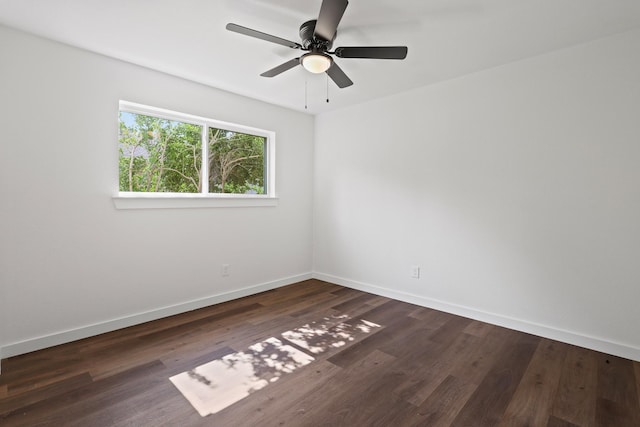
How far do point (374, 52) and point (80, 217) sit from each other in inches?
101

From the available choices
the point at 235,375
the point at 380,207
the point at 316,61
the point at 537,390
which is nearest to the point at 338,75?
the point at 316,61

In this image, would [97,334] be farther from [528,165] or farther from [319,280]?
[528,165]

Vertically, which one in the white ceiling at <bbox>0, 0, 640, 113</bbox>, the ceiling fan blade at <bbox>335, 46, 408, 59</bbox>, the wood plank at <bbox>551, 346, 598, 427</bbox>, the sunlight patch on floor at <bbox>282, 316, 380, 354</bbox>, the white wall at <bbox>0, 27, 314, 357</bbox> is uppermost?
the white ceiling at <bbox>0, 0, 640, 113</bbox>

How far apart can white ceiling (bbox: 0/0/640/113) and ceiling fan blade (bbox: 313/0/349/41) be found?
0.65ft

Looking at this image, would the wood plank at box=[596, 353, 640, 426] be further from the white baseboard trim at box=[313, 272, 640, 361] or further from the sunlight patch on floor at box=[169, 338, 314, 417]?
the sunlight patch on floor at box=[169, 338, 314, 417]

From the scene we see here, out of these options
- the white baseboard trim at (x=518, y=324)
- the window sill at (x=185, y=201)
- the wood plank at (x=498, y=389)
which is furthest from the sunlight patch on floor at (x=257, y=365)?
the window sill at (x=185, y=201)

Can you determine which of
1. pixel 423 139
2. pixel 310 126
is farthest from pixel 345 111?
pixel 423 139

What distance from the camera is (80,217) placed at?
2521 millimetres

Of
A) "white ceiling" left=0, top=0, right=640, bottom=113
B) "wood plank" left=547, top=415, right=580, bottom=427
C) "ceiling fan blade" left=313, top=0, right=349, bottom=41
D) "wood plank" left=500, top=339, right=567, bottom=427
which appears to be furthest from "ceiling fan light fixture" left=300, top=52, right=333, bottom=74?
"wood plank" left=547, top=415, right=580, bottom=427

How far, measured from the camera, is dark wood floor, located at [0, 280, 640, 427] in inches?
66.2

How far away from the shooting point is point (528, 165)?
2703 mm

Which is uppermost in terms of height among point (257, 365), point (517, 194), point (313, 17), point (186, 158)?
point (313, 17)

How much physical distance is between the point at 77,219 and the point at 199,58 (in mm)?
1640

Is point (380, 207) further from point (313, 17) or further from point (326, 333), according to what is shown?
point (313, 17)
